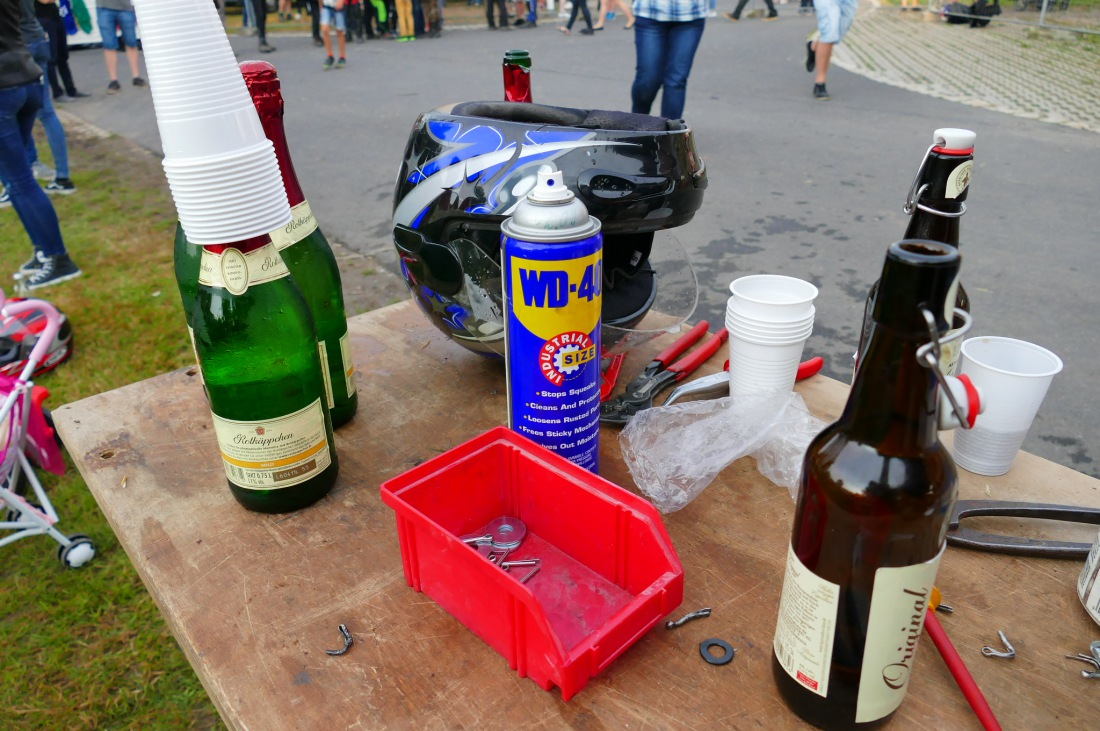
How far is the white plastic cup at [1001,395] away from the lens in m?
0.96

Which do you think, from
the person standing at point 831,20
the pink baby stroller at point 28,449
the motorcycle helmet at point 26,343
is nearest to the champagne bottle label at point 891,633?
the pink baby stroller at point 28,449

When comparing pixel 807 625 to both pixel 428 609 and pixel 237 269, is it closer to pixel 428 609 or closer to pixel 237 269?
pixel 428 609

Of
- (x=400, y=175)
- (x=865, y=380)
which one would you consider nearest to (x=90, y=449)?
(x=400, y=175)

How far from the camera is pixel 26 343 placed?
256 cm

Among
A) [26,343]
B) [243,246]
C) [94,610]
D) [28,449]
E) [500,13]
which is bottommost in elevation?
[94,610]

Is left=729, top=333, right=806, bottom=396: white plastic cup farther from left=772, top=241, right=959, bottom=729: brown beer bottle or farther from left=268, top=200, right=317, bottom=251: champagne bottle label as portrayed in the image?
left=268, top=200, right=317, bottom=251: champagne bottle label

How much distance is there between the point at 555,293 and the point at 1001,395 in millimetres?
603

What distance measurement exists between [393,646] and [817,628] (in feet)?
1.40

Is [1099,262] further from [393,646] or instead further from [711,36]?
[711,36]

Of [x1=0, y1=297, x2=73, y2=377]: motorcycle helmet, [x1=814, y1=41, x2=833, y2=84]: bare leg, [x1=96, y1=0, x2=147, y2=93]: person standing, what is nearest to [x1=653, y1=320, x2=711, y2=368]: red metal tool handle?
[x1=0, y1=297, x2=73, y2=377]: motorcycle helmet

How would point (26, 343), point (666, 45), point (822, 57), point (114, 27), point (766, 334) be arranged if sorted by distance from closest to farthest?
point (766, 334) < point (26, 343) < point (666, 45) < point (822, 57) < point (114, 27)

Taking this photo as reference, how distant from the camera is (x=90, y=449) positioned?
1.15 meters

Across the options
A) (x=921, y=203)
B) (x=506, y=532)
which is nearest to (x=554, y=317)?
(x=506, y=532)

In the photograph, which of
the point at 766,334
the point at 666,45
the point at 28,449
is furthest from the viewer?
the point at 666,45
